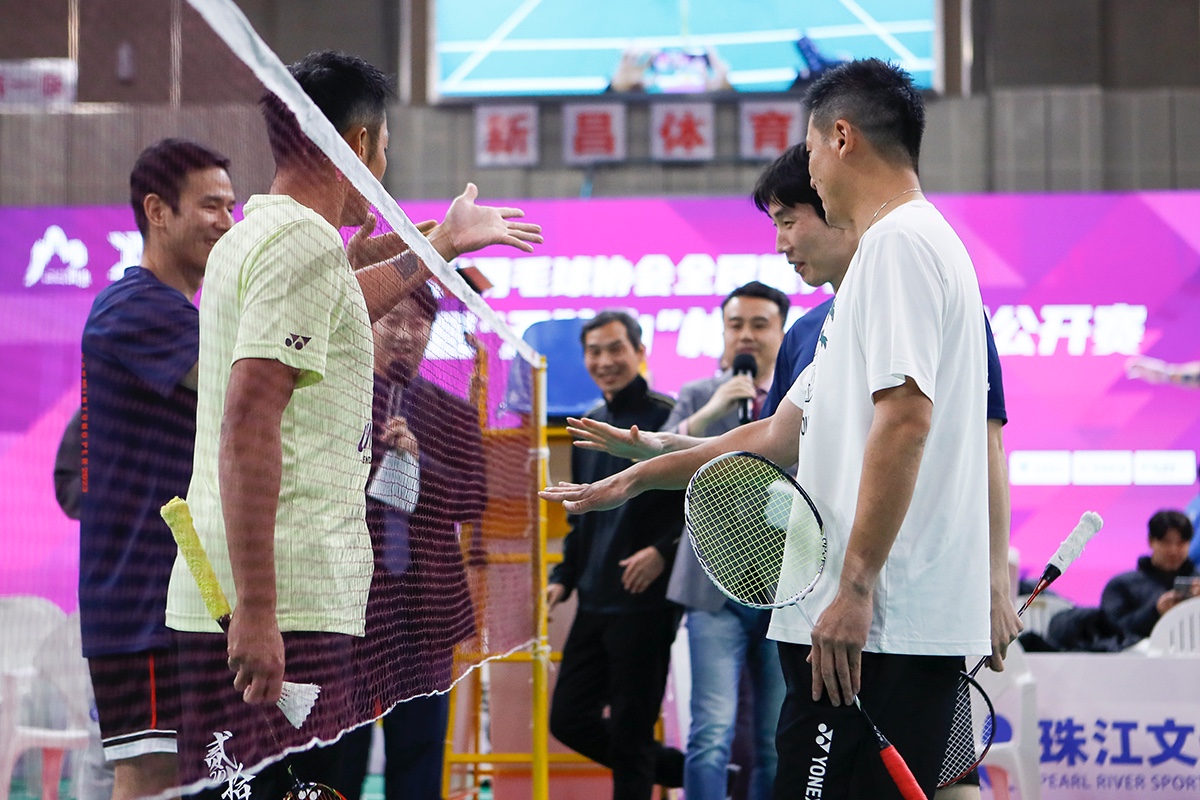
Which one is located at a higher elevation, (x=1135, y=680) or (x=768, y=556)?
(x=768, y=556)

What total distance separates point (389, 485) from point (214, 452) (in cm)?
69

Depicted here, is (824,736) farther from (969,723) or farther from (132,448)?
(132,448)

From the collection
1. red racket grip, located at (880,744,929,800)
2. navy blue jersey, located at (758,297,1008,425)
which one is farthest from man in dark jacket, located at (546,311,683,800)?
red racket grip, located at (880,744,929,800)

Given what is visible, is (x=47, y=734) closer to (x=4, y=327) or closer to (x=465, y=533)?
(x=465, y=533)

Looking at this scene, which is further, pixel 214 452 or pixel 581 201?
pixel 581 201

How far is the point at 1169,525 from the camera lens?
7254 millimetres

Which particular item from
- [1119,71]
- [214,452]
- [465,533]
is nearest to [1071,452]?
[1119,71]

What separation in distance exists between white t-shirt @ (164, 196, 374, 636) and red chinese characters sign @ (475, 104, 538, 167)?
10287 millimetres

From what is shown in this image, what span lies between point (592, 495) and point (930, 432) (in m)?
0.85

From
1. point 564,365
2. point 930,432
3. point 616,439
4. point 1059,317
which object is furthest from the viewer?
point 1059,317

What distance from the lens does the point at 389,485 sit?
272 centimetres

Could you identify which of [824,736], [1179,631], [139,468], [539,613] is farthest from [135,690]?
[1179,631]

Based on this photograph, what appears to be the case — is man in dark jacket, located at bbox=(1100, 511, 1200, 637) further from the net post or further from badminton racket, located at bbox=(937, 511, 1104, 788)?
badminton racket, located at bbox=(937, 511, 1104, 788)

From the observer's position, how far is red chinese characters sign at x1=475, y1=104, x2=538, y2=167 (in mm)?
12195
